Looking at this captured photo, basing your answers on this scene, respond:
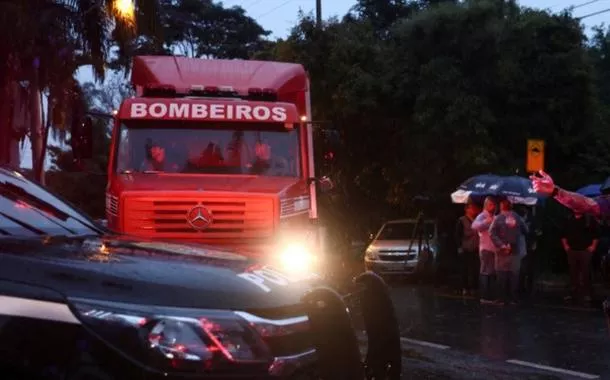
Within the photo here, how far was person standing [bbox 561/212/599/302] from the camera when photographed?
15.8 m

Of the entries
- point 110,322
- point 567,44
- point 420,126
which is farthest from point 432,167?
point 110,322

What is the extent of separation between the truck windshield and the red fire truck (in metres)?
0.01

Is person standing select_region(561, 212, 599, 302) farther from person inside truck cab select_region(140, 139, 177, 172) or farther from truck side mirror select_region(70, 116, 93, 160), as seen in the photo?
truck side mirror select_region(70, 116, 93, 160)

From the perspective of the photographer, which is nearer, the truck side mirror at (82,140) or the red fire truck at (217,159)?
the red fire truck at (217,159)

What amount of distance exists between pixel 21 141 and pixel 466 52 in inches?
537

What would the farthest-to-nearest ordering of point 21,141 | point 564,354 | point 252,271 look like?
1. point 21,141
2. point 564,354
3. point 252,271

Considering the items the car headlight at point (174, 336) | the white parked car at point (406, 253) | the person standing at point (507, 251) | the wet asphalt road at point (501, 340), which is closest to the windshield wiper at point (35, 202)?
the car headlight at point (174, 336)

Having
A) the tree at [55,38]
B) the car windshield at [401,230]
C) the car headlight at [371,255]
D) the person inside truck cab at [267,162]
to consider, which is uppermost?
the tree at [55,38]

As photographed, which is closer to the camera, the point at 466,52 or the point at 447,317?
Result: the point at 447,317

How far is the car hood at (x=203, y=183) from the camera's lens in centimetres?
1009

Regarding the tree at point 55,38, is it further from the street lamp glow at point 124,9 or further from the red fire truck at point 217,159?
the red fire truck at point 217,159

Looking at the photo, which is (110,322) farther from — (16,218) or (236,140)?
(236,140)

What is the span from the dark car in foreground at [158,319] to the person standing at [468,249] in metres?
13.9

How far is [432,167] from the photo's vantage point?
22.6 meters
